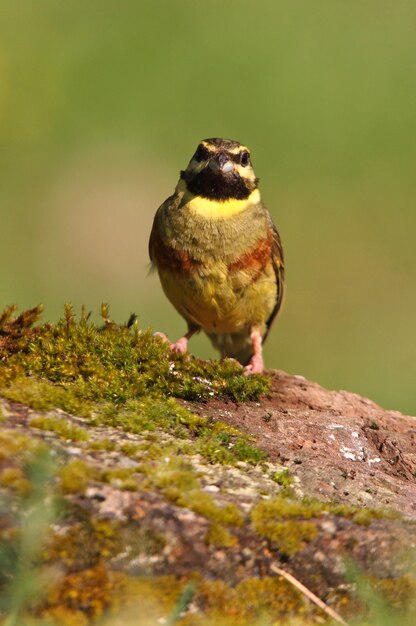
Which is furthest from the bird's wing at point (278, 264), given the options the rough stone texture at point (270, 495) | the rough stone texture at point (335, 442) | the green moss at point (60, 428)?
the green moss at point (60, 428)

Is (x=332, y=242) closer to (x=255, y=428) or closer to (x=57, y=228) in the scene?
(x=57, y=228)

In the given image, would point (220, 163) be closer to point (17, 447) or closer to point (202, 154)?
point (202, 154)

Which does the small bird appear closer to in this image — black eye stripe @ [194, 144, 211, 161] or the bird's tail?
black eye stripe @ [194, 144, 211, 161]

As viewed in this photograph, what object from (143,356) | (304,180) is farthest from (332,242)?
(143,356)

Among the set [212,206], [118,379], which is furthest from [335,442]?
[212,206]

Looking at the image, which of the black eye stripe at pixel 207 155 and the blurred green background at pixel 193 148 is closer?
the black eye stripe at pixel 207 155

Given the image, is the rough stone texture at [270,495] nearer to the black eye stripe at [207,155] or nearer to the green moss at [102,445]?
the green moss at [102,445]
